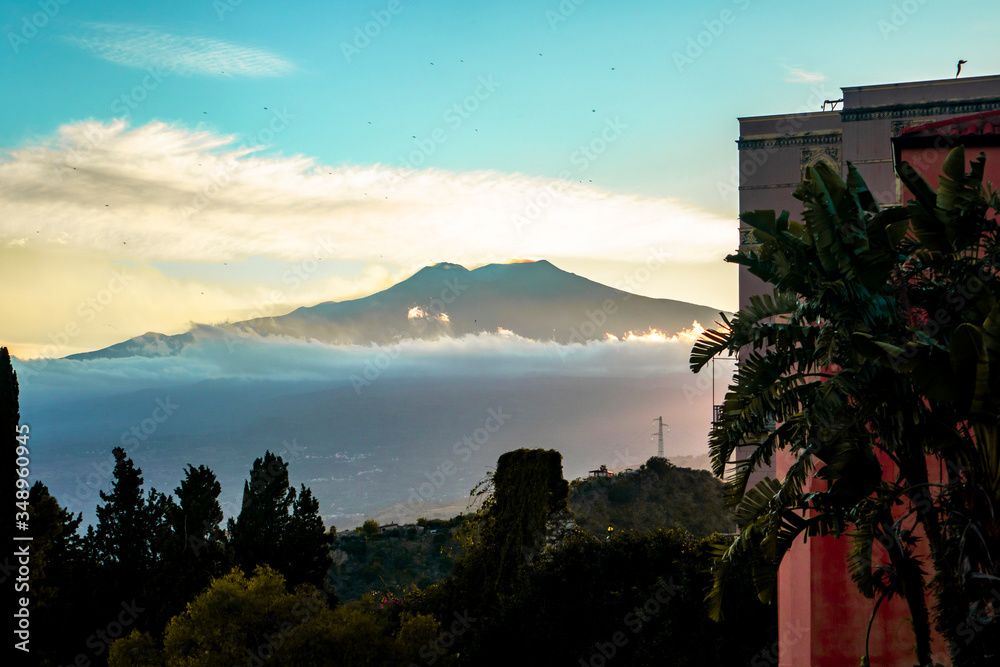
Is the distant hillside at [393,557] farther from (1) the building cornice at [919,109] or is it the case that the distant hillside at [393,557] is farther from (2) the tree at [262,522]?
(1) the building cornice at [919,109]

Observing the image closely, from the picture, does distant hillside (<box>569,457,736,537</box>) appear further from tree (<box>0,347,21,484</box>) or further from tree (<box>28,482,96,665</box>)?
tree (<box>0,347,21,484</box>)

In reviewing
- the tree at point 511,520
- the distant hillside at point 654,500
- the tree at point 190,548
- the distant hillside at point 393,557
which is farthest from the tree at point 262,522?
the distant hillside at point 654,500

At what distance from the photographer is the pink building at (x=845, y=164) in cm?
942

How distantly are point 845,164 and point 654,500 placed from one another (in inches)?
906

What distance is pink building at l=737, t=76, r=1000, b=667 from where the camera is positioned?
371 inches

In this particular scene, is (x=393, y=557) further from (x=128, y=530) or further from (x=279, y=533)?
(x=128, y=530)

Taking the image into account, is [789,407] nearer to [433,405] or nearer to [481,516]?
[481,516]

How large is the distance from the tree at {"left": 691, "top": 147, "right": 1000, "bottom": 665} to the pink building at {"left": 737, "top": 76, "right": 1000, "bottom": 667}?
6.24 feet

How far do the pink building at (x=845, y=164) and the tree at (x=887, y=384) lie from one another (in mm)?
1901

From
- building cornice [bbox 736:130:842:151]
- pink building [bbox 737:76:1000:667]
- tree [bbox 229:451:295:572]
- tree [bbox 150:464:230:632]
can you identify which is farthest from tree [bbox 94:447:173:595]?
building cornice [bbox 736:130:842:151]

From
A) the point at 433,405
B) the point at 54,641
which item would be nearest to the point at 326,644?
the point at 54,641

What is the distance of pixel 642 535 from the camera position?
1734 cm

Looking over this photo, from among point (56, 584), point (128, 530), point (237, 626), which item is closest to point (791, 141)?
point (128, 530)

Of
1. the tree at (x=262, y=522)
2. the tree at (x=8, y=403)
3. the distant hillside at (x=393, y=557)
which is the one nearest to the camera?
the tree at (x=8, y=403)
